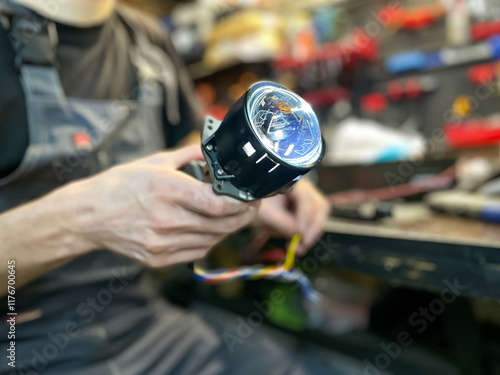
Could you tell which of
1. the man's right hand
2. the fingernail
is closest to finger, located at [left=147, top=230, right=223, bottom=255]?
the man's right hand

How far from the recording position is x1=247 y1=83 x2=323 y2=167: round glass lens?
386 millimetres

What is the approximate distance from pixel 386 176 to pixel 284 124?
0.65m

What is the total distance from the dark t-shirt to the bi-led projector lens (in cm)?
42

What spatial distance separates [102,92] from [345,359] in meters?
0.79

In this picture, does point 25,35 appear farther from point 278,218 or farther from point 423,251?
point 423,251

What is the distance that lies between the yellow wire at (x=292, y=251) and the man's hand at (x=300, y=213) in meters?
0.01

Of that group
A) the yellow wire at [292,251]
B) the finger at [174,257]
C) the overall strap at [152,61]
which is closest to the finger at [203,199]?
the finger at [174,257]

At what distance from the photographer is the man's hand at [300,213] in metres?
0.71

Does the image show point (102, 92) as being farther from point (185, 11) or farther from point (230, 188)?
point (185, 11)

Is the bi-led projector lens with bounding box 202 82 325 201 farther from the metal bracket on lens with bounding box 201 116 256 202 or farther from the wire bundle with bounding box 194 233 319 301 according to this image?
the wire bundle with bounding box 194 233 319 301

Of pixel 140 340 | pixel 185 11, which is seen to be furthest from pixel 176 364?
→ pixel 185 11

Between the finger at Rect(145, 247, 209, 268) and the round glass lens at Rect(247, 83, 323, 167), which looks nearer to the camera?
the round glass lens at Rect(247, 83, 323, 167)

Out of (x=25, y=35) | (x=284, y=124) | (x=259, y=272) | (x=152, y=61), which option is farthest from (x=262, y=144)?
(x=152, y=61)

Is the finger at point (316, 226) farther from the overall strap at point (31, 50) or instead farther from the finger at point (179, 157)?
the overall strap at point (31, 50)
